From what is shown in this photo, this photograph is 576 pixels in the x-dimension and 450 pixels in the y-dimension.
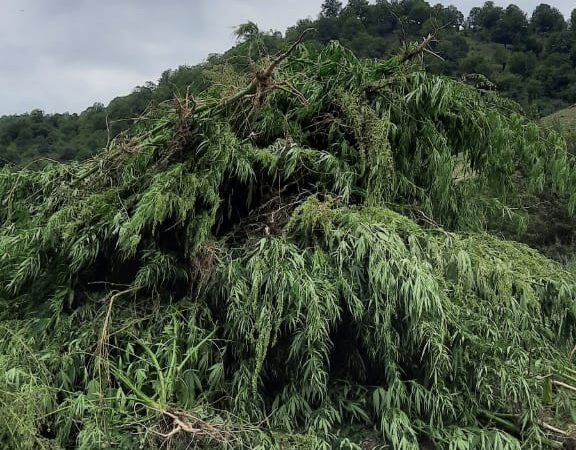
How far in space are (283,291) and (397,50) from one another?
2.54 metres

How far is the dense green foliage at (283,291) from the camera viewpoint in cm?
360

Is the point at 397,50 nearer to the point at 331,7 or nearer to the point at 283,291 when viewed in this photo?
the point at 283,291

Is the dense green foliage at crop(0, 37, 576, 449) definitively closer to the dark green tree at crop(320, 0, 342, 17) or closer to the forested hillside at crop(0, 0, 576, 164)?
the forested hillside at crop(0, 0, 576, 164)

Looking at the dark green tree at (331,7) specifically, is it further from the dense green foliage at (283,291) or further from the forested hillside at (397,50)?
the dense green foliage at (283,291)

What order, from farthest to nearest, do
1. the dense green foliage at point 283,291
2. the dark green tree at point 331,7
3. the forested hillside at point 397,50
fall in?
1. the dark green tree at point 331,7
2. the forested hillside at point 397,50
3. the dense green foliage at point 283,291

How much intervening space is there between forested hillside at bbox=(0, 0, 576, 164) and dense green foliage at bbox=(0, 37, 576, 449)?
0.46 m

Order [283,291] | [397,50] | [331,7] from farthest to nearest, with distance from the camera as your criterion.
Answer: [331,7] < [397,50] < [283,291]

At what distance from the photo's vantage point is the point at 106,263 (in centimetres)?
455

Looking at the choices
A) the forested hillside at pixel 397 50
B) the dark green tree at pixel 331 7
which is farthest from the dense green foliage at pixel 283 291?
the dark green tree at pixel 331 7

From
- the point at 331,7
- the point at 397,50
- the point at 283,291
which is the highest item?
the point at 331,7

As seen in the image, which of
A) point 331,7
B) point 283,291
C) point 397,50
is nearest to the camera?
Answer: point 283,291

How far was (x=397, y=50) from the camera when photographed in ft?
16.8

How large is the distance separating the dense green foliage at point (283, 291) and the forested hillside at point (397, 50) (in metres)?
0.46

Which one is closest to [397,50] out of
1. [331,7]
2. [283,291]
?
[283,291]
